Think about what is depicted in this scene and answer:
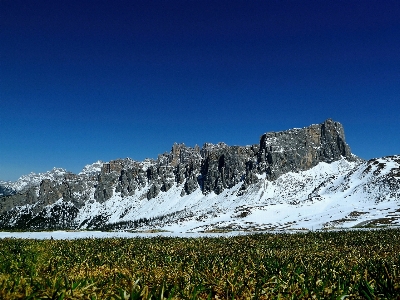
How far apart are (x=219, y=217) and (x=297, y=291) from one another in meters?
178

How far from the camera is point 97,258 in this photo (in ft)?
41.8

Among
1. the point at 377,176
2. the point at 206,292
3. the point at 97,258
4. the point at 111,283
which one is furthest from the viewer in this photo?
the point at 377,176

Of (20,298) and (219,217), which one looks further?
(219,217)

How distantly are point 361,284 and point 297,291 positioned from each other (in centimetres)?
111

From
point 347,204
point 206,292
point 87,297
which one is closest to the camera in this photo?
point 87,297

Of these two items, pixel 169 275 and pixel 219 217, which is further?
pixel 219 217

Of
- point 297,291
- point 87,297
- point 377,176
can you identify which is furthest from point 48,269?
point 377,176

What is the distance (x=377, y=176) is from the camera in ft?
568

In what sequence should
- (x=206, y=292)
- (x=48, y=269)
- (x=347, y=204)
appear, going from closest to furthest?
(x=206, y=292) → (x=48, y=269) → (x=347, y=204)

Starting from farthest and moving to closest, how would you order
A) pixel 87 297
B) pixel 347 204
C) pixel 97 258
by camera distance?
pixel 347 204, pixel 97 258, pixel 87 297

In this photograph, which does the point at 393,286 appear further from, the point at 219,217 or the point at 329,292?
the point at 219,217

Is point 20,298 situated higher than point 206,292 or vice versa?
point 20,298

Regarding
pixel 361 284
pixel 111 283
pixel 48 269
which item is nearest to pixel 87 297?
pixel 111 283

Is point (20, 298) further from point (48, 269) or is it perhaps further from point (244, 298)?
point (48, 269)
